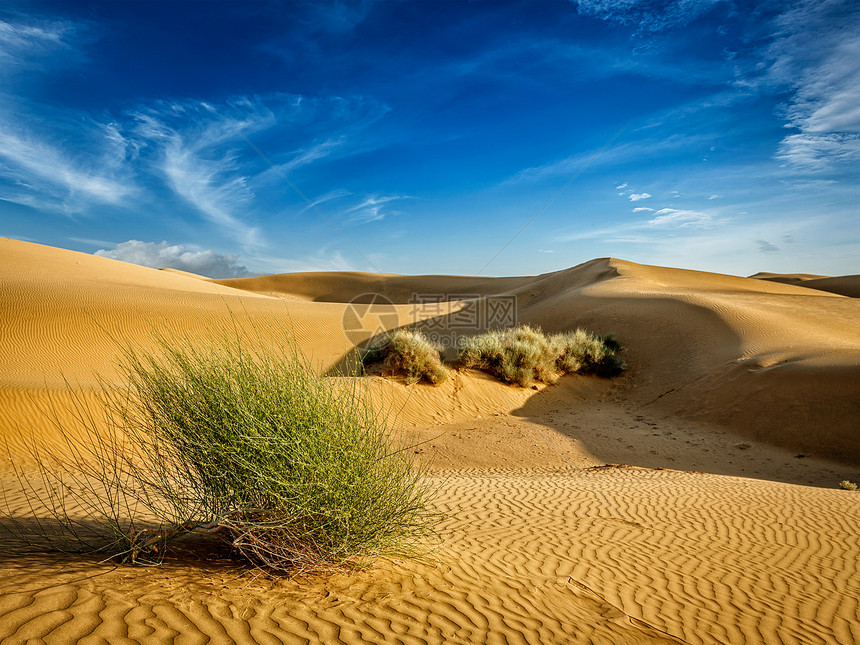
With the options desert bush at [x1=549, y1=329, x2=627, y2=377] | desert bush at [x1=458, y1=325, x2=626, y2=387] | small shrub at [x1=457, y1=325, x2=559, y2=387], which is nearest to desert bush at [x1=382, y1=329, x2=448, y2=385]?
small shrub at [x1=457, y1=325, x2=559, y2=387]

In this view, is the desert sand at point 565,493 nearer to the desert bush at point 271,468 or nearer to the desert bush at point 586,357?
the desert bush at point 271,468

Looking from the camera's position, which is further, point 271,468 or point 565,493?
point 565,493

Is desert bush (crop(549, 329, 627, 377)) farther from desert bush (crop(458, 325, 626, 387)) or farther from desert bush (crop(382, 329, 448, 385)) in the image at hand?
desert bush (crop(382, 329, 448, 385))

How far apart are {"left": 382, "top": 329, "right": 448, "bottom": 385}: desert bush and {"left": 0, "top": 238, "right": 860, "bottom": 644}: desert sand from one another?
1.88ft

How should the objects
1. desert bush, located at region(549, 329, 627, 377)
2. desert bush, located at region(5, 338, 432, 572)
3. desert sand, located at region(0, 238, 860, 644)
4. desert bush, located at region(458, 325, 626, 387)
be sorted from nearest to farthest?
desert sand, located at region(0, 238, 860, 644) → desert bush, located at region(5, 338, 432, 572) → desert bush, located at region(458, 325, 626, 387) → desert bush, located at region(549, 329, 627, 377)

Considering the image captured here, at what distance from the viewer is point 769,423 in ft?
43.9

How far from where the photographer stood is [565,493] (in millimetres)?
8547

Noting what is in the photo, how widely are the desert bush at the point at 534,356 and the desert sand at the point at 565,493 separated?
582mm

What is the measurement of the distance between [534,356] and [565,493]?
8.57 metres

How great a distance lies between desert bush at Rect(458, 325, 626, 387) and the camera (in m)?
16.7

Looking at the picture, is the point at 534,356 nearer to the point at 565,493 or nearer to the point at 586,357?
the point at 586,357

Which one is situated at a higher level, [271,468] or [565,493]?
[271,468]

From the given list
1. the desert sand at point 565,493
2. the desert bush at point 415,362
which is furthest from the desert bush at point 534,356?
the desert bush at point 415,362

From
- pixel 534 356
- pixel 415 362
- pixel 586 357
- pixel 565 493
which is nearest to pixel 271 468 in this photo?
pixel 565 493
